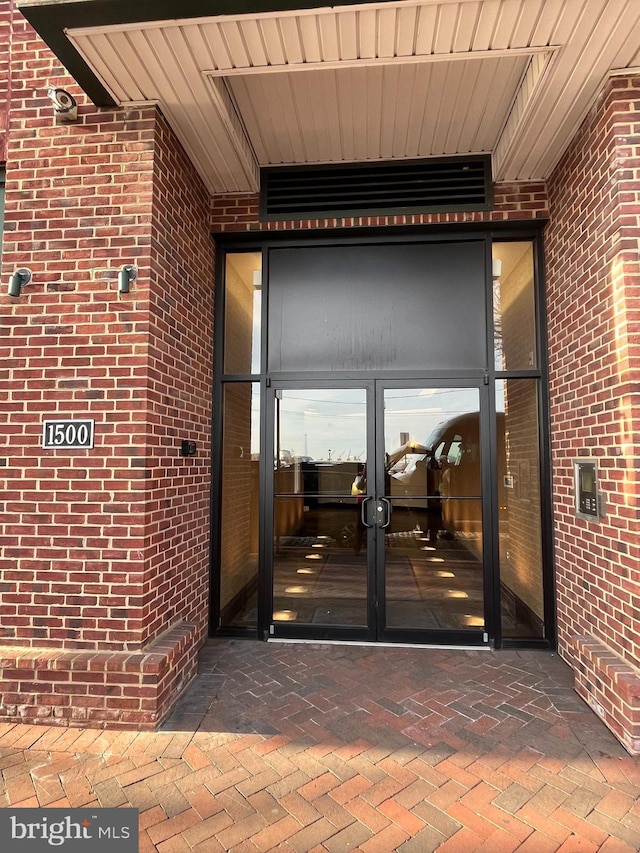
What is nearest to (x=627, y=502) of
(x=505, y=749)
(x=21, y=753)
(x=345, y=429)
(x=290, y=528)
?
(x=505, y=749)

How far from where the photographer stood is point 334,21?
A: 2.40 meters

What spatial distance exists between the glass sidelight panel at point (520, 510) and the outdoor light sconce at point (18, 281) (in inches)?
143

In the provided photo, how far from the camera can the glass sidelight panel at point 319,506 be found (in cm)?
387

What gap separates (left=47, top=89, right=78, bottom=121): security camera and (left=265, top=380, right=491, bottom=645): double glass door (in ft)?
7.74

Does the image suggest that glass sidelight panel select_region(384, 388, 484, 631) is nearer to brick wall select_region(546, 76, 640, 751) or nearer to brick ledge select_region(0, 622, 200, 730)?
brick wall select_region(546, 76, 640, 751)

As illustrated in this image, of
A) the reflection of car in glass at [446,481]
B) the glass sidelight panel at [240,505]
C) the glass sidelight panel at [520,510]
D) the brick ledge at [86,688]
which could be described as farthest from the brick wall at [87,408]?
the glass sidelight panel at [520,510]

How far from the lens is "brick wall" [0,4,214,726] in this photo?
2.76 m

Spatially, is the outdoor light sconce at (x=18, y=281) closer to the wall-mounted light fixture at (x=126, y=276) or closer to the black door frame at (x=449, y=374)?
the wall-mounted light fixture at (x=126, y=276)

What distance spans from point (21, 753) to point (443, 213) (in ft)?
15.2

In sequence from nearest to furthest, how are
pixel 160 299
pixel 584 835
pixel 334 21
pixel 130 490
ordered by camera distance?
pixel 584 835
pixel 334 21
pixel 130 490
pixel 160 299

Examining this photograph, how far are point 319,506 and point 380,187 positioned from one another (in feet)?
9.17

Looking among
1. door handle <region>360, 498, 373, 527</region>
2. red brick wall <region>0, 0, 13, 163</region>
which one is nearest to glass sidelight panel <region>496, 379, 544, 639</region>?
door handle <region>360, 498, 373, 527</region>

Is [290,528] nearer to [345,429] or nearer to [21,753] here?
[345,429]

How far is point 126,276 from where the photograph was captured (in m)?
2.87
